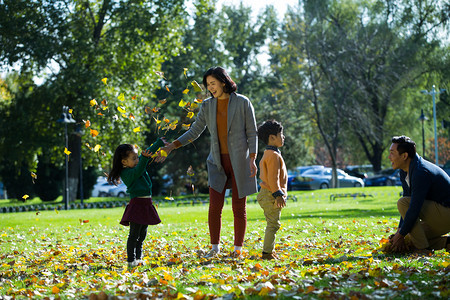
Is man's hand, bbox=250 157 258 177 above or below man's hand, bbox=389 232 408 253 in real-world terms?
above

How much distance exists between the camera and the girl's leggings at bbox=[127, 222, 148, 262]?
20.5 feet

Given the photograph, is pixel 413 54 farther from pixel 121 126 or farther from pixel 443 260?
pixel 443 260

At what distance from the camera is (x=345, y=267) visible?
5.46m

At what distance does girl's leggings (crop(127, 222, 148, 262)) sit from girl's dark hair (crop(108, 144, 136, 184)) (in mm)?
Answer: 562

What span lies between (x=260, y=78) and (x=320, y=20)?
10.8m

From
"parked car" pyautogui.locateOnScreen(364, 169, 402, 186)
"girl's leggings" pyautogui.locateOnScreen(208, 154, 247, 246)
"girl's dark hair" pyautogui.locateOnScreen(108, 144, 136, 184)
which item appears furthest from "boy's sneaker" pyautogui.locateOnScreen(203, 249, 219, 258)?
"parked car" pyautogui.locateOnScreen(364, 169, 402, 186)

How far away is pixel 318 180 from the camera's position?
128 feet

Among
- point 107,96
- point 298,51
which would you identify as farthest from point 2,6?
point 298,51

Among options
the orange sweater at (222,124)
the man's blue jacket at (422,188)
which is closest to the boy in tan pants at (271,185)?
the orange sweater at (222,124)

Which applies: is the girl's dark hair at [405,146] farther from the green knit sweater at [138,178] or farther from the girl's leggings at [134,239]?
the girl's leggings at [134,239]

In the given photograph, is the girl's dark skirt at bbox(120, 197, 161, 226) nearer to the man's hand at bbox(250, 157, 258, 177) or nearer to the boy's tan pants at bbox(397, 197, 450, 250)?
the man's hand at bbox(250, 157, 258, 177)

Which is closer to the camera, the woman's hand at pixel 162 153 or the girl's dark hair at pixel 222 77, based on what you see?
the woman's hand at pixel 162 153

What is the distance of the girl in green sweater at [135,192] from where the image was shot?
6281 mm

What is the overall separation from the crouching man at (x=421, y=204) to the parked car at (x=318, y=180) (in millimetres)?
31211
